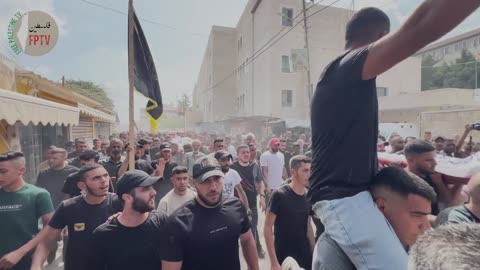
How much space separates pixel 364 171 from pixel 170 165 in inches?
203

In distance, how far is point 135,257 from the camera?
2.54 metres

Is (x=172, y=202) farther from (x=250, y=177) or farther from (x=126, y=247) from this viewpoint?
(x=250, y=177)

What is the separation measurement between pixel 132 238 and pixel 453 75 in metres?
50.0

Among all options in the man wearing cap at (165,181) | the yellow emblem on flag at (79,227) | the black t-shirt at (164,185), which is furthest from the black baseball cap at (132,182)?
the black t-shirt at (164,185)

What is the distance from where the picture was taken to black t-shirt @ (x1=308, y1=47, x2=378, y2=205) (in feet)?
3.85

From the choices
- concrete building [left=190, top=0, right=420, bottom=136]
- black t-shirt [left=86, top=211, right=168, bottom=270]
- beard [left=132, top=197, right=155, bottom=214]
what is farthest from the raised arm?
concrete building [left=190, top=0, right=420, bottom=136]

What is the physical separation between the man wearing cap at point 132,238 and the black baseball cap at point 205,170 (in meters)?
0.48

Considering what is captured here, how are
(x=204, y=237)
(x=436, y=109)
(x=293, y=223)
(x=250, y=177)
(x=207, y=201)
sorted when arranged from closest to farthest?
(x=204, y=237)
(x=207, y=201)
(x=293, y=223)
(x=250, y=177)
(x=436, y=109)

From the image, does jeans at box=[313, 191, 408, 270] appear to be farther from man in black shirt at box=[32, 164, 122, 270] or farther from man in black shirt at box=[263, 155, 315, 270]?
man in black shirt at box=[32, 164, 122, 270]

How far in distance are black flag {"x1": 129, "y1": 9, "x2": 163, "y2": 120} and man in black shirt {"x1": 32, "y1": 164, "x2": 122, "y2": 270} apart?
1672 millimetres

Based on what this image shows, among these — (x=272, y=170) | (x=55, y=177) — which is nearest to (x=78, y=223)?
(x=55, y=177)

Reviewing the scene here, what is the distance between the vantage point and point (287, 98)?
88.4 feet

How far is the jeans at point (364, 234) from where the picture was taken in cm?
106

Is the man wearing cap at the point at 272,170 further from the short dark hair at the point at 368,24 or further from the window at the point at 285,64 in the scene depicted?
the window at the point at 285,64
